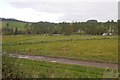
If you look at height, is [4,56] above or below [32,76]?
above

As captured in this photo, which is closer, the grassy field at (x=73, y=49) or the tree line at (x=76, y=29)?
the grassy field at (x=73, y=49)

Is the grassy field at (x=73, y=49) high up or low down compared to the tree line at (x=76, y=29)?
down

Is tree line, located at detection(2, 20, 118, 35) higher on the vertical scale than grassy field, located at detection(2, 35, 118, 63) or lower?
higher

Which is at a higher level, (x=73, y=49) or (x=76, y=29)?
(x=76, y=29)

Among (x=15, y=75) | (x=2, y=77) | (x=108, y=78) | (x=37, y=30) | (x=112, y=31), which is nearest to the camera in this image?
(x=2, y=77)

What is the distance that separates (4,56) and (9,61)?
24 centimetres

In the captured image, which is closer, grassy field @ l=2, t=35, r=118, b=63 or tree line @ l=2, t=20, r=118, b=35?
grassy field @ l=2, t=35, r=118, b=63

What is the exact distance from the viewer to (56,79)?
9.24 m

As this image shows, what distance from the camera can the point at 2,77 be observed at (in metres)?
7.84

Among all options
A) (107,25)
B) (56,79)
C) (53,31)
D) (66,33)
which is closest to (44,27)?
(53,31)

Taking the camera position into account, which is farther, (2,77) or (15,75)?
(15,75)

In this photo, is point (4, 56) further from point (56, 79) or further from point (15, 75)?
point (56, 79)

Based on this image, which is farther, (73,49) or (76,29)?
(76,29)

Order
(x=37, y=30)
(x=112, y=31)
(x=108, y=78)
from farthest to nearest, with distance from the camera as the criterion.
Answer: (x=37, y=30) → (x=112, y=31) → (x=108, y=78)
